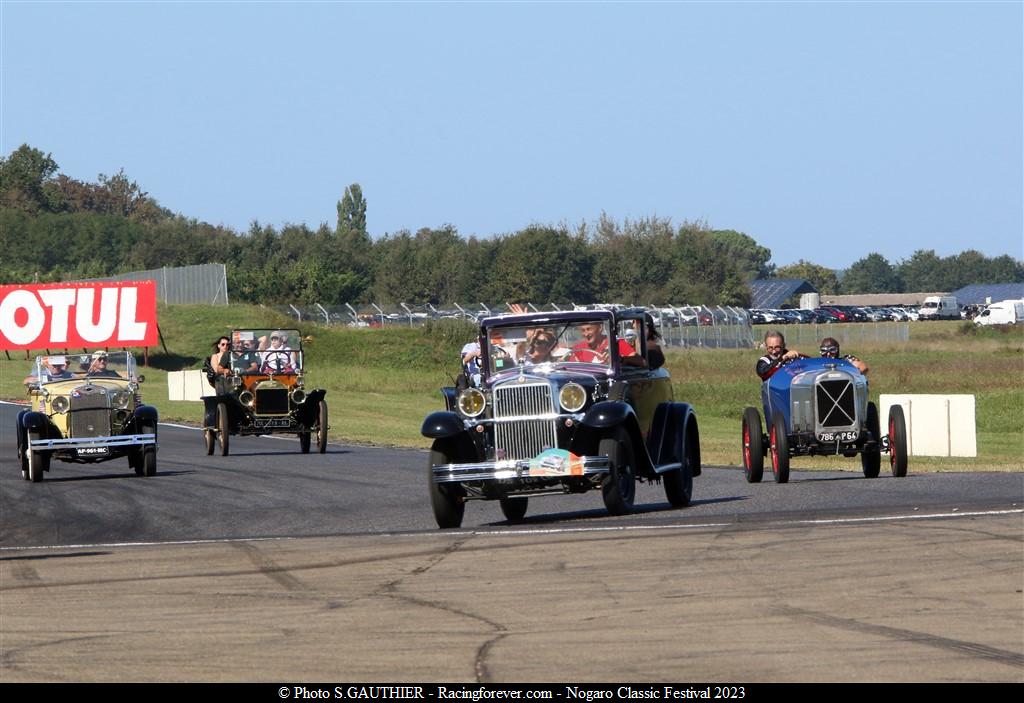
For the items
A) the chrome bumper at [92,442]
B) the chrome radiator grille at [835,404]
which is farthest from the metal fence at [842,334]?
the chrome radiator grille at [835,404]

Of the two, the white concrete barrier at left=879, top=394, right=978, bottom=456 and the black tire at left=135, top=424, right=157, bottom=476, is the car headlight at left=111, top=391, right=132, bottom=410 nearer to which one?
the black tire at left=135, top=424, right=157, bottom=476

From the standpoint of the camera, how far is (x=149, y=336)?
5872 cm

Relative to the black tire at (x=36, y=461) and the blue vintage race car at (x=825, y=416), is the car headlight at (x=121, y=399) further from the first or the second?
the blue vintage race car at (x=825, y=416)

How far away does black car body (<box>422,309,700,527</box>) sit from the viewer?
1432cm

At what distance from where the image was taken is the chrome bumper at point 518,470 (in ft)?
46.6

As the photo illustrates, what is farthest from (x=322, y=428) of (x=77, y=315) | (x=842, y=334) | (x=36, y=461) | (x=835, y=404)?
(x=842, y=334)

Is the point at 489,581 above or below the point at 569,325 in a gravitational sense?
below

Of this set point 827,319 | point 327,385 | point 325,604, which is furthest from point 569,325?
point 827,319

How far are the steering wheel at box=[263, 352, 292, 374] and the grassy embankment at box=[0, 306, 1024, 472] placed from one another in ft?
5.40

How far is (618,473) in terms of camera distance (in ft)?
47.5

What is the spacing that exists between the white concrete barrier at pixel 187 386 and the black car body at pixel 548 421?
3382 cm

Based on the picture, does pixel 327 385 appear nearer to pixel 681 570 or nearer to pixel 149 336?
pixel 149 336

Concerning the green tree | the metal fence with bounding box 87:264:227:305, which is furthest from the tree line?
the metal fence with bounding box 87:264:227:305

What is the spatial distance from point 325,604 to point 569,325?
597cm
